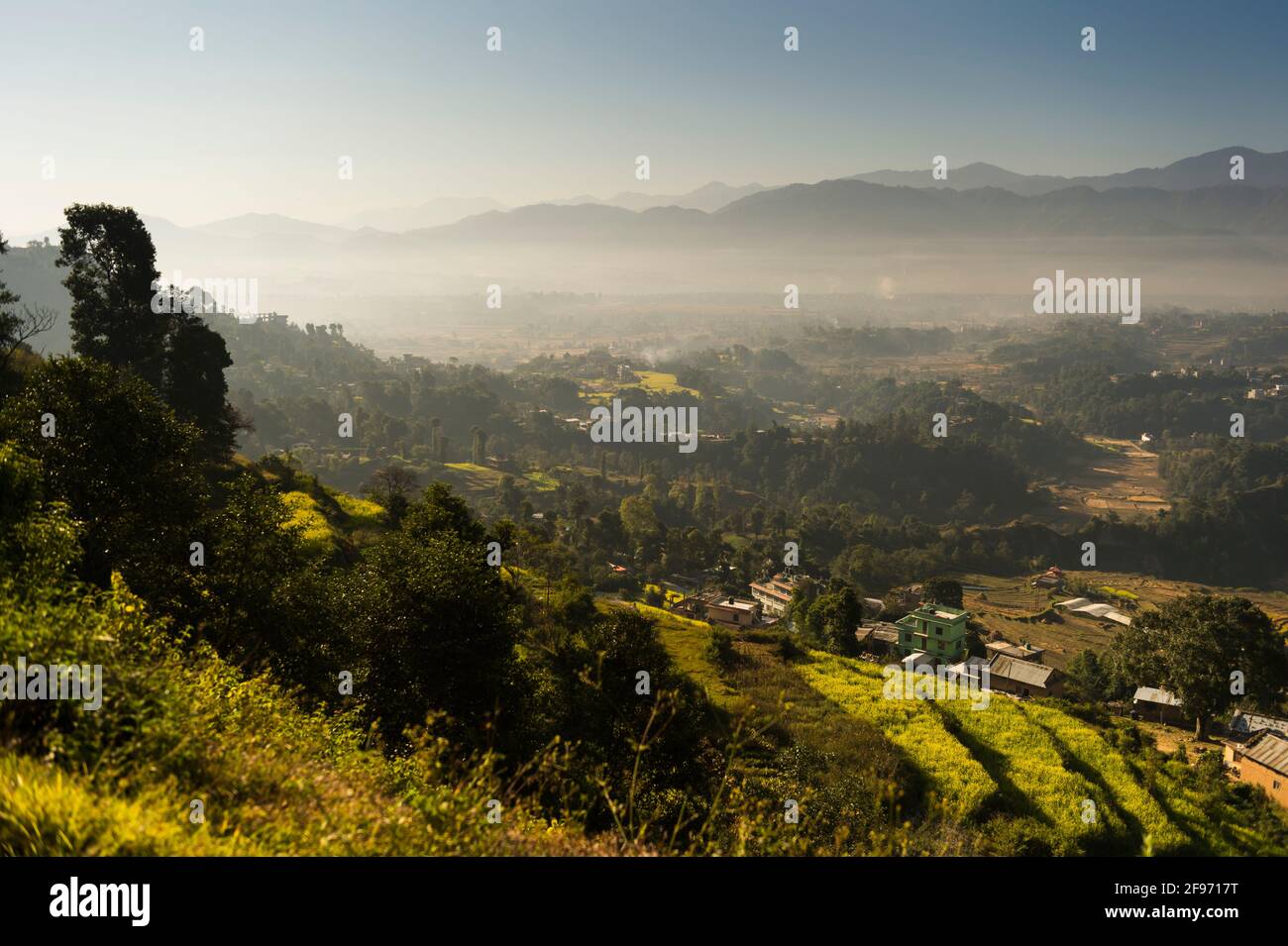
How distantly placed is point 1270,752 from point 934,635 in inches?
586

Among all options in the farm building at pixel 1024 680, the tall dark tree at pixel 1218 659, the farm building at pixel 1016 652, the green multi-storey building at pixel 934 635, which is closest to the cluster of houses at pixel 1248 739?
the tall dark tree at pixel 1218 659

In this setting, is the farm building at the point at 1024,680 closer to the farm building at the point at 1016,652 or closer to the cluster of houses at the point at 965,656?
the cluster of houses at the point at 965,656

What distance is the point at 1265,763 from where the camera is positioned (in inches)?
762

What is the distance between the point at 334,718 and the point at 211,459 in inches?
683

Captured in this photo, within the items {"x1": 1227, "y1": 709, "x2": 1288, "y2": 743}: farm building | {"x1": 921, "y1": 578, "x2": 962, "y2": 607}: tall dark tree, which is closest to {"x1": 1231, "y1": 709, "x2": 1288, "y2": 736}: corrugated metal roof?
{"x1": 1227, "y1": 709, "x2": 1288, "y2": 743}: farm building

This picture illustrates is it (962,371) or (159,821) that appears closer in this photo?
(159,821)

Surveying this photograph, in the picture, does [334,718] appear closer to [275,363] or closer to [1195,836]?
[1195,836]

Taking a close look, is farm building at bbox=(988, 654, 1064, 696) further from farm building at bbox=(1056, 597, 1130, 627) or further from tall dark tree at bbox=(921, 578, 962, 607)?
farm building at bbox=(1056, 597, 1130, 627)

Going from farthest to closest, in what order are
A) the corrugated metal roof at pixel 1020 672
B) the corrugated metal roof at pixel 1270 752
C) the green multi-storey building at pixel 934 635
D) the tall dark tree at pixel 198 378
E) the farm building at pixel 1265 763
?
the green multi-storey building at pixel 934 635
the corrugated metal roof at pixel 1020 672
the tall dark tree at pixel 198 378
the corrugated metal roof at pixel 1270 752
the farm building at pixel 1265 763

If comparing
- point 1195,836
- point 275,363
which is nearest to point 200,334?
point 1195,836

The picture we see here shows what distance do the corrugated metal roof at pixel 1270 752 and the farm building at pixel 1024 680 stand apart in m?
9.81

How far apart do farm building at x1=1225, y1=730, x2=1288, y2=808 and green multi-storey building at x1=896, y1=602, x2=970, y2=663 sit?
13.0 meters

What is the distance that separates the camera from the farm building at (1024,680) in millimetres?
31219

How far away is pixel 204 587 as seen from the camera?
9945 mm
